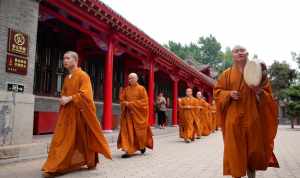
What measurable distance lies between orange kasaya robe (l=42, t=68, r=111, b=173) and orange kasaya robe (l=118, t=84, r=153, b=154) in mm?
1921

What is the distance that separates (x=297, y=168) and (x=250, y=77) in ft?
10.0

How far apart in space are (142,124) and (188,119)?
4260mm

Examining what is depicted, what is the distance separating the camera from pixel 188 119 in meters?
11.7

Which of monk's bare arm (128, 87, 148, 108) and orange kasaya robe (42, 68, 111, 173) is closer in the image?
orange kasaya robe (42, 68, 111, 173)

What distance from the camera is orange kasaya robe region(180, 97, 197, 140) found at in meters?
11.5

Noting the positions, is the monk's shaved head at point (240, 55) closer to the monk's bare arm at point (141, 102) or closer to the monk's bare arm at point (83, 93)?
the monk's bare arm at point (83, 93)

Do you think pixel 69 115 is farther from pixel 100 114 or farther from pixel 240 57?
pixel 100 114

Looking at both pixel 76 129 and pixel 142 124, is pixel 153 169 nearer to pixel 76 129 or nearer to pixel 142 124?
pixel 76 129

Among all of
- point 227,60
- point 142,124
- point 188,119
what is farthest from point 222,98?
point 227,60

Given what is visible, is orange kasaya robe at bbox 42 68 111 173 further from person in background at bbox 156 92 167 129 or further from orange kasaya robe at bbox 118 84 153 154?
person in background at bbox 156 92 167 129

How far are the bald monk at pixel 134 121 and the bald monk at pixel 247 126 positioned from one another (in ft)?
11.5

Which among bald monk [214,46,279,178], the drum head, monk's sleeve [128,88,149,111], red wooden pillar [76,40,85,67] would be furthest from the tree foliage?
the drum head

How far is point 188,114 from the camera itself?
11820mm

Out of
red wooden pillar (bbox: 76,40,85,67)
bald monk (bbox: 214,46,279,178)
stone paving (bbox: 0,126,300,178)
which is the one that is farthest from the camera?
red wooden pillar (bbox: 76,40,85,67)
